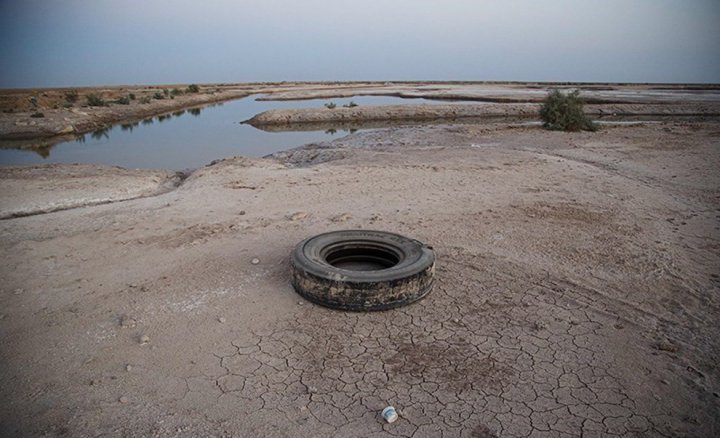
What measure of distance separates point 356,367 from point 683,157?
13346 mm

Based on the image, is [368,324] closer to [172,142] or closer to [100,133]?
[172,142]

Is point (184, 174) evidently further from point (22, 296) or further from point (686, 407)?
point (686, 407)

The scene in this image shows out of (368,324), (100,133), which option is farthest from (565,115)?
(100,133)

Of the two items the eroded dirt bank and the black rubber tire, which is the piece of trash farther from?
the eroded dirt bank

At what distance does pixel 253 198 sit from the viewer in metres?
8.67

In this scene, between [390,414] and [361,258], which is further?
[361,258]

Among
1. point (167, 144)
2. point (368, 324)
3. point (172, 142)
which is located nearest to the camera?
point (368, 324)

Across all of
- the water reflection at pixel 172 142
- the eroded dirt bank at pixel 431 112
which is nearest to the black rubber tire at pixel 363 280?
the water reflection at pixel 172 142

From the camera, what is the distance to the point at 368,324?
4.30 meters

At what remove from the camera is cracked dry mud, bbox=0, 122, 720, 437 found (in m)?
3.19

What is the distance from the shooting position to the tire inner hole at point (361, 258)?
17.9ft

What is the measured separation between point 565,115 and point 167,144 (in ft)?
58.5

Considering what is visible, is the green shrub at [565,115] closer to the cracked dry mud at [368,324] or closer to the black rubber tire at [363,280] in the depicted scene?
the cracked dry mud at [368,324]

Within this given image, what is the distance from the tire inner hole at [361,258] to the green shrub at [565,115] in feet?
53.3
